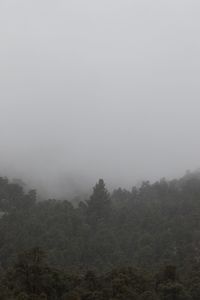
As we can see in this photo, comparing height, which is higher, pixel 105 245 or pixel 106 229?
pixel 106 229

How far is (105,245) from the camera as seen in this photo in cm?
9706

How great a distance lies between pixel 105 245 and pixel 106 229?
9.30 m

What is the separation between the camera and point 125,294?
195ft

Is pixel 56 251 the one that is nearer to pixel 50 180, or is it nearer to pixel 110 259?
pixel 110 259

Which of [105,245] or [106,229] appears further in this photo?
[106,229]

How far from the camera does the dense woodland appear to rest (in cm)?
6228

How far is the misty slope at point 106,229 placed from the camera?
91.2 metres

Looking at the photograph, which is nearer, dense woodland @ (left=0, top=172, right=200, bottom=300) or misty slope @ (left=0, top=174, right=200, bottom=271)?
dense woodland @ (left=0, top=172, right=200, bottom=300)

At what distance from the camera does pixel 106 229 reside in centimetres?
10625

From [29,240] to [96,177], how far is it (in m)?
90.4

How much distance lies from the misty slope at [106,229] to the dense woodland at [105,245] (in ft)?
0.52

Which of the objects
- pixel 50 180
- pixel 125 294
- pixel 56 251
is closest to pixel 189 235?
pixel 56 251

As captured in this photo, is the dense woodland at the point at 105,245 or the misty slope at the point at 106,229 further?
the misty slope at the point at 106,229

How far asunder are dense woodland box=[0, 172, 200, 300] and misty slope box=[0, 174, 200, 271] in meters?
0.16
